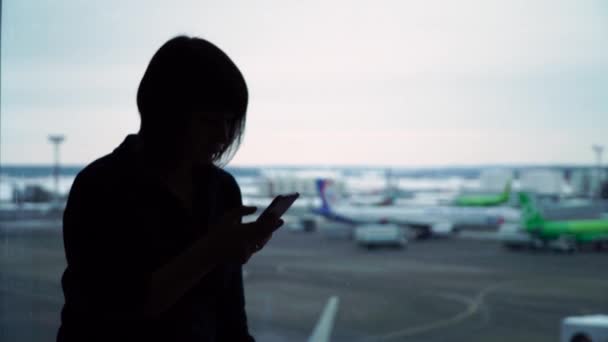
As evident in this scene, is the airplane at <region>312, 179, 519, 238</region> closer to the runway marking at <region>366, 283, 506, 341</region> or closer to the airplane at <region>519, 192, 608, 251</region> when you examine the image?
the airplane at <region>519, 192, 608, 251</region>

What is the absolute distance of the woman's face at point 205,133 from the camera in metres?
0.52

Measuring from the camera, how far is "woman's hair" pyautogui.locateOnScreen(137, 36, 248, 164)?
0.52m

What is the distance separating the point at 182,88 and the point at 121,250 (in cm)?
16

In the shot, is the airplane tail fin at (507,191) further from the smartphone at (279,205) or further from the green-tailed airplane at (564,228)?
the smartphone at (279,205)

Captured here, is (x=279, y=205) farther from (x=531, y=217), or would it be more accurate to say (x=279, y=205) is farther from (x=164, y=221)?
(x=531, y=217)

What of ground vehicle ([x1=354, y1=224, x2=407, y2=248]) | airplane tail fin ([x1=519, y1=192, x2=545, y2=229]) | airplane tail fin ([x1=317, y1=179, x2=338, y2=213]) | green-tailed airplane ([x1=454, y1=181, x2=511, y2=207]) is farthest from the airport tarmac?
green-tailed airplane ([x1=454, y1=181, x2=511, y2=207])

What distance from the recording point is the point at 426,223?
14820 mm

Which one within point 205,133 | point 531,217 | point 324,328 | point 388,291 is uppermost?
point 205,133

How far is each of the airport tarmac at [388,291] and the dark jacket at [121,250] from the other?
3.26 ft

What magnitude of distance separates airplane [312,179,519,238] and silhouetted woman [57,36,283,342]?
14083mm

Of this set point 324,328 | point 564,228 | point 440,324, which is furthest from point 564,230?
point 324,328

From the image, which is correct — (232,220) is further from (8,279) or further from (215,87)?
(8,279)

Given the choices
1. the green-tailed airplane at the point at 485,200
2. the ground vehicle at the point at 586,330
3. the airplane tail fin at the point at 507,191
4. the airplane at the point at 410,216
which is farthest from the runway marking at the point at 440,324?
the airplane tail fin at the point at 507,191

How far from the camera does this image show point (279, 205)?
50cm
